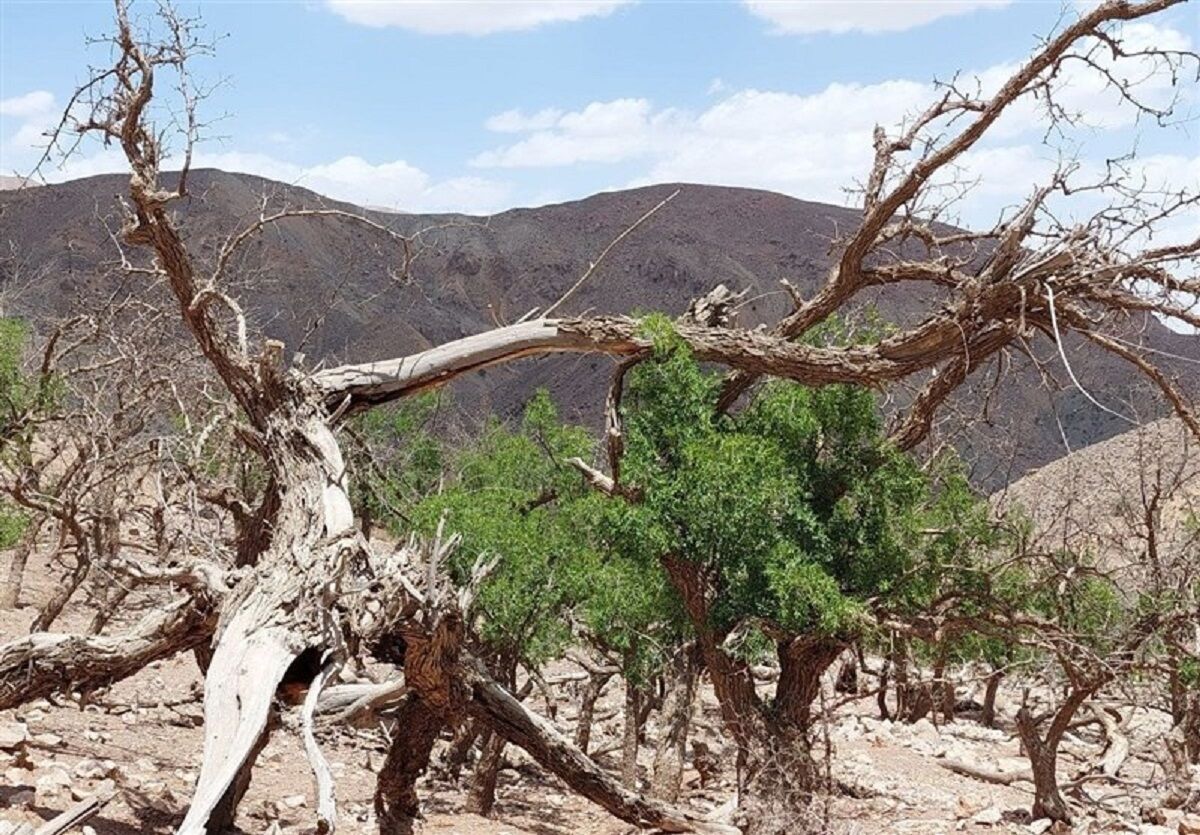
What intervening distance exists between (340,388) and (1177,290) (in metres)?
4.69

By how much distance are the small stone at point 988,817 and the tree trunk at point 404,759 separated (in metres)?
7.33

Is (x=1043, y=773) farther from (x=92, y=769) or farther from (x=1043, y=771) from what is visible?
(x=92, y=769)

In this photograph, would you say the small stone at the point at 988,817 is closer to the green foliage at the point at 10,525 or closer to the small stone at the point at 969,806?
the small stone at the point at 969,806

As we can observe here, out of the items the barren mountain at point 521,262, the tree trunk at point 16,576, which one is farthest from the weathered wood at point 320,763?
the barren mountain at point 521,262

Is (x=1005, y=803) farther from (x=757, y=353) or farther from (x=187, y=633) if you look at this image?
(x=187, y=633)

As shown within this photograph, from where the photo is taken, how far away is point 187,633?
5.70m

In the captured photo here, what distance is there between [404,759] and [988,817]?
7596mm

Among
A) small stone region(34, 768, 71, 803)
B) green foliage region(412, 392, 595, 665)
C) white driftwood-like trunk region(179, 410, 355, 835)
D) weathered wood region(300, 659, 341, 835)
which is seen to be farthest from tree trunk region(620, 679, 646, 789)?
weathered wood region(300, 659, 341, 835)

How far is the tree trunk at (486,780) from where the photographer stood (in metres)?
10.8

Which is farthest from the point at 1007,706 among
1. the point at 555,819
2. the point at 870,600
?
the point at 870,600

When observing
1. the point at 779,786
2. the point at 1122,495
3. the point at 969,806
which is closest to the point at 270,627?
the point at 779,786

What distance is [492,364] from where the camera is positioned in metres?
7.31

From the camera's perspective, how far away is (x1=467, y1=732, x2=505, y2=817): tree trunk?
35.4 ft

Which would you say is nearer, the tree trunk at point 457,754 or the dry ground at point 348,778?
the dry ground at point 348,778
